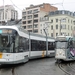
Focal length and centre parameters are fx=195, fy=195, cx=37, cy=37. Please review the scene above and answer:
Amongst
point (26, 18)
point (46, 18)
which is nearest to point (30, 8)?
point (26, 18)

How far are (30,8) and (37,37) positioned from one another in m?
78.1

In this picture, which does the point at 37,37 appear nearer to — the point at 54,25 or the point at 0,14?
the point at 0,14

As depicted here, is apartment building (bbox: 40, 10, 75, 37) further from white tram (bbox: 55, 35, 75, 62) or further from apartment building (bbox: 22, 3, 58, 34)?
white tram (bbox: 55, 35, 75, 62)

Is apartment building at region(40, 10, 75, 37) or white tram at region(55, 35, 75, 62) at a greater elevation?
apartment building at region(40, 10, 75, 37)

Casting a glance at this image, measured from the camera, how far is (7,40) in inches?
546

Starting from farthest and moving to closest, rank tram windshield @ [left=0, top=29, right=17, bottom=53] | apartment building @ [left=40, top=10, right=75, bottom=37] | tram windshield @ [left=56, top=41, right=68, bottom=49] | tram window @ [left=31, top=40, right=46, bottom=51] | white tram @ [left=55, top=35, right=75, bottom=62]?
apartment building @ [left=40, top=10, right=75, bottom=37] → tram window @ [left=31, top=40, right=46, bottom=51] → tram windshield @ [left=56, top=41, right=68, bottom=49] → white tram @ [left=55, top=35, right=75, bottom=62] → tram windshield @ [left=0, top=29, right=17, bottom=53]

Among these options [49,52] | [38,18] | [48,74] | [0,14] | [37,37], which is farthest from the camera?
[38,18]

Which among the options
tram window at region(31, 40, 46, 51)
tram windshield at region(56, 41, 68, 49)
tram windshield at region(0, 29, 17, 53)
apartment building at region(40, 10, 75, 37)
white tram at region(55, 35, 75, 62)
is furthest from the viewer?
apartment building at region(40, 10, 75, 37)

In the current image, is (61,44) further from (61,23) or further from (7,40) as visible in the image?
(61,23)

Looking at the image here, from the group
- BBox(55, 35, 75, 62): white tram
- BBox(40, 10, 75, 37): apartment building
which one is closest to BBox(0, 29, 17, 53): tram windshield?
BBox(55, 35, 75, 62): white tram

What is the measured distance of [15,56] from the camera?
46.1ft

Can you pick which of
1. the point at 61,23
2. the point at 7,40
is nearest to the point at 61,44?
the point at 7,40

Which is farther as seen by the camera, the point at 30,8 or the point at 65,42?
the point at 30,8

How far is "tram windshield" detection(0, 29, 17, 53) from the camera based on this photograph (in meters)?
13.8
